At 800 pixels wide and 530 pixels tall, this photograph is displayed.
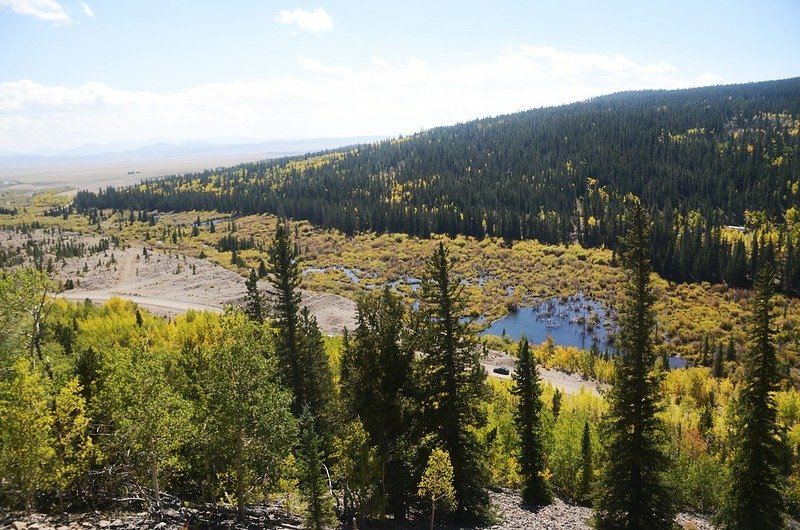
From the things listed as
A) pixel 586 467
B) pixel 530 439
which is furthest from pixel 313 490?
pixel 586 467

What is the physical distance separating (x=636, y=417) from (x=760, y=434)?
905 centimetres

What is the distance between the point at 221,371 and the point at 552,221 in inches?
6639

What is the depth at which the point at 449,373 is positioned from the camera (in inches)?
1187

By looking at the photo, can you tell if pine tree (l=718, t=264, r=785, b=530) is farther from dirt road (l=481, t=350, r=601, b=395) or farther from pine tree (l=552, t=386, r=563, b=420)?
dirt road (l=481, t=350, r=601, b=395)

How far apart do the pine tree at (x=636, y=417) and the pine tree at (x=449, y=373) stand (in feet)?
25.4

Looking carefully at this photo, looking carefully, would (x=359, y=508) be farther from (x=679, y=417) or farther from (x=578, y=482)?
(x=679, y=417)

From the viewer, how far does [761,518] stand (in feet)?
104

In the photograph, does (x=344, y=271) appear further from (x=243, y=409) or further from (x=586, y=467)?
(x=243, y=409)

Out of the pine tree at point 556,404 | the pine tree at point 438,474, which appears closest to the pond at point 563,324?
the pine tree at point 556,404

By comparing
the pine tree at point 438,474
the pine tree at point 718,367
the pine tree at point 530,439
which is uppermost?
the pine tree at point 438,474

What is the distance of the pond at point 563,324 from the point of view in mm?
110037

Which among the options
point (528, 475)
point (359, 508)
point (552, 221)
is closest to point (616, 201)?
point (552, 221)

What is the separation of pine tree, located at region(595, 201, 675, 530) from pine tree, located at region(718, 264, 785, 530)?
236 inches

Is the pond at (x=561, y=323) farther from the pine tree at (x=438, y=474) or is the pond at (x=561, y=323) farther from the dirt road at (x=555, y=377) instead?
the pine tree at (x=438, y=474)
